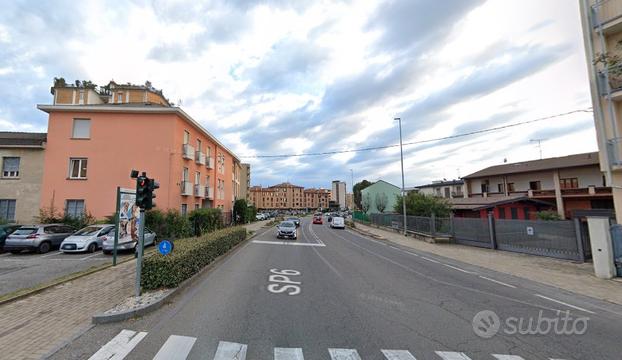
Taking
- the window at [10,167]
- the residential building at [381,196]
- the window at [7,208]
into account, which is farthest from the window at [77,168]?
the residential building at [381,196]

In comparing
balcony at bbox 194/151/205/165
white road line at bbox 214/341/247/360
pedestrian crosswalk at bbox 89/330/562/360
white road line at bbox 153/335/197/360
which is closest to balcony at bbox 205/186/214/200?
balcony at bbox 194/151/205/165

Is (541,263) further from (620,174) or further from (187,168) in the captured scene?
(187,168)

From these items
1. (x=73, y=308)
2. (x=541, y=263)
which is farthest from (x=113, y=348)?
(x=541, y=263)

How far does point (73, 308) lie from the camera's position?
5.89m

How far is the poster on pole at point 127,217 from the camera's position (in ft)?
36.2

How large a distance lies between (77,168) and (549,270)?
1160 inches

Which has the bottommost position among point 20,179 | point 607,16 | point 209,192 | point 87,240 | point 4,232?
point 87,240

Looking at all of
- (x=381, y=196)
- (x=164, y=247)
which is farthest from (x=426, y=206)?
(x=381, y=196)

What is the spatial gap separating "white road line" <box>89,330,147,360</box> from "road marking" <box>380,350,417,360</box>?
3.77 m

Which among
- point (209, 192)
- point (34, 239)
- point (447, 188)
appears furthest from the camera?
point (447, 188)

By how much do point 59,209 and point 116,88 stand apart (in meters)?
23.2

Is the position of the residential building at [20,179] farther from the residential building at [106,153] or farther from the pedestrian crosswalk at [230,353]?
the pedestrian crosswalk at [230,353]

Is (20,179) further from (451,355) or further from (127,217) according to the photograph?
(451,355)

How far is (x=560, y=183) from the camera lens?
2984cm
